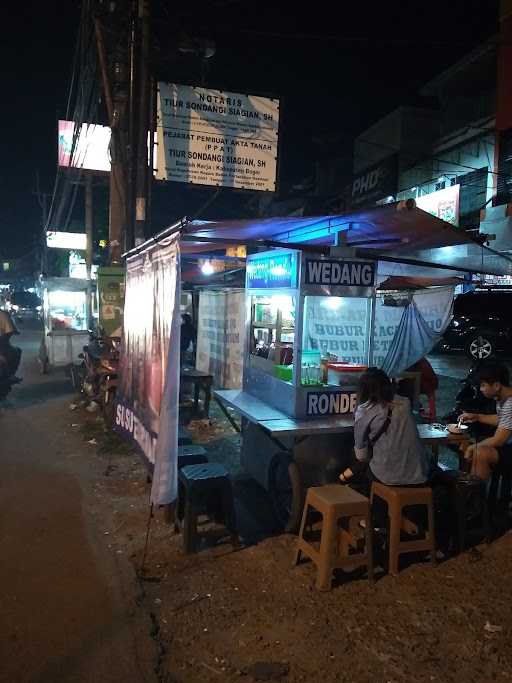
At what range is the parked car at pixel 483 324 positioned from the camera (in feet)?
49.5

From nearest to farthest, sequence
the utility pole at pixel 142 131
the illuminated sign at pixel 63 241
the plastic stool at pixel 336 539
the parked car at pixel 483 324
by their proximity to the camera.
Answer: the plastic stool at pixel 336 539 < the utility pole at pixel 142 131 < the parked car at pixel 483 324 < the illuminated sign at pixel 63 241

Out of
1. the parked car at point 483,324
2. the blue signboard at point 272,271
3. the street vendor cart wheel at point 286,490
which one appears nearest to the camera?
the street vendor cart wheel at point 286,490

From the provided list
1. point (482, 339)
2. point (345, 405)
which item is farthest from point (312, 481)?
point (482, 339)

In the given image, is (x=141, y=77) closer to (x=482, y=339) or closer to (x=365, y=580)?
(x=365, y=580)

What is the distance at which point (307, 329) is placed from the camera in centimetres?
591

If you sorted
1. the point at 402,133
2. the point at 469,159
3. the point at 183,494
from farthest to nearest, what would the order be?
the point at 402,133 → the point at 469,159 → the point at 183,494

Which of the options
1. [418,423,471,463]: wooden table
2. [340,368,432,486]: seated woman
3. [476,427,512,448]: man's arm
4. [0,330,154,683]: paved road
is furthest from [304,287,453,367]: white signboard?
[0,330,154,683]: paved road

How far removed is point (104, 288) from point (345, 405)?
6.50 m

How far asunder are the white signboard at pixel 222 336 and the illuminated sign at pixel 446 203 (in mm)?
8508

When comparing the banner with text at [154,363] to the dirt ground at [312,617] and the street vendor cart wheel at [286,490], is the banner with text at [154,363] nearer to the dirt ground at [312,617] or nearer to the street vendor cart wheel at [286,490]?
the dirt ground at [312,617]

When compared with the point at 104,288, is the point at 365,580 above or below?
below

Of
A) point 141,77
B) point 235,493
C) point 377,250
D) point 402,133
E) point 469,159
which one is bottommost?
point 235,493

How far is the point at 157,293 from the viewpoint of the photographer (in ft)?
16.1

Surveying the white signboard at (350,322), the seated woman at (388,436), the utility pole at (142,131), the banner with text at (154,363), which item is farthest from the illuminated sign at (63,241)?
the seated woman at (388,436)
